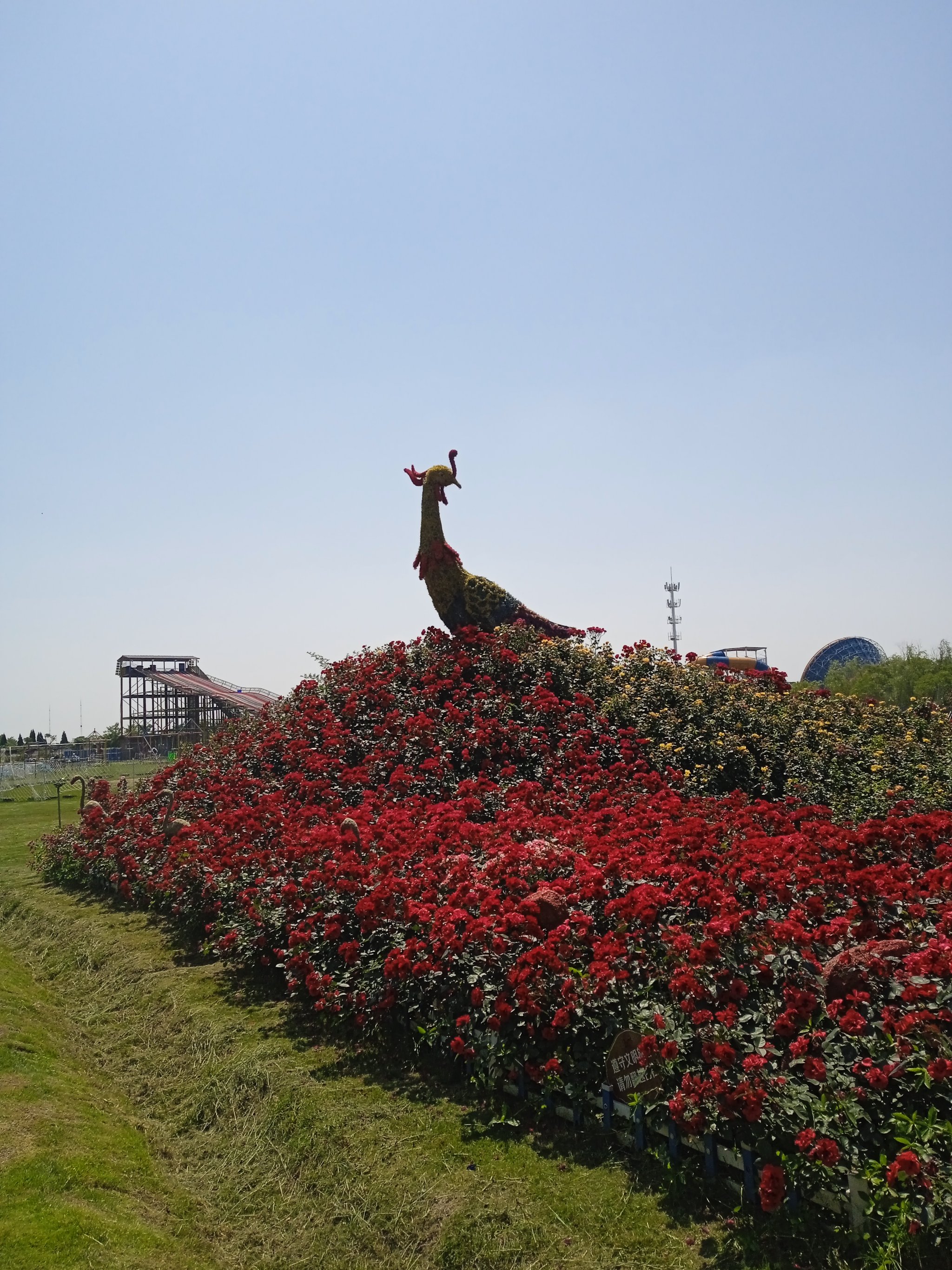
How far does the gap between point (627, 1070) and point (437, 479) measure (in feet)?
33.2

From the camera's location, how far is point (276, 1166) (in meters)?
4.27

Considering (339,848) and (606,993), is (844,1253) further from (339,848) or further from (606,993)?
(339,848)

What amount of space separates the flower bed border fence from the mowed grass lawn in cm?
10

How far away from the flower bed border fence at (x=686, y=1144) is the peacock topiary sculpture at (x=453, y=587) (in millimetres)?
8776

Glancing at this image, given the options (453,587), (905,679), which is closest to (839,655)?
(905,679)

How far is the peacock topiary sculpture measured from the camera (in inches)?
507

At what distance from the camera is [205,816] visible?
1031cm

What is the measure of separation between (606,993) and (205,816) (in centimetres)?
715

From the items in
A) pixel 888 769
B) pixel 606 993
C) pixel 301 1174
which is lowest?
pixel 301 1174

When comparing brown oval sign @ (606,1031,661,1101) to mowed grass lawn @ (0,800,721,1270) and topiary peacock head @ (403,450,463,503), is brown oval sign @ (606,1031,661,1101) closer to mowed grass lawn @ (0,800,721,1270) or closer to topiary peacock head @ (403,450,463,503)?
mowed grass lawn @ (0,800,721,1270)

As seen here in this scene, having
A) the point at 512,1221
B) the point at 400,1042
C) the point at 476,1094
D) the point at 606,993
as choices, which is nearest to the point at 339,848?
the point at 400,1042

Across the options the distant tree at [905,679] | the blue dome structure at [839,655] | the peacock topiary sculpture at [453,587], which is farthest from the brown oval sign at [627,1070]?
the blue dome structure at [839,655]

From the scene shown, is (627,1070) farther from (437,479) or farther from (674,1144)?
(437,479)

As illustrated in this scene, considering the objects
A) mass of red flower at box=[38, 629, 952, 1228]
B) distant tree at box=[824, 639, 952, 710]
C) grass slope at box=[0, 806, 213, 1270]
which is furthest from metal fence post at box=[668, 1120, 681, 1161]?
distant tree at box=[824, 639, 952, 710]
